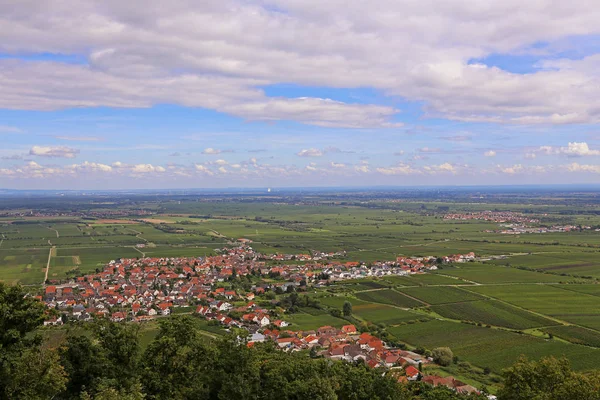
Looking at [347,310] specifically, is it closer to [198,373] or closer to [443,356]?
[443,356]

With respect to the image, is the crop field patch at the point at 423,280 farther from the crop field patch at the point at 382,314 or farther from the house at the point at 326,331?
the house at the point at 326,331

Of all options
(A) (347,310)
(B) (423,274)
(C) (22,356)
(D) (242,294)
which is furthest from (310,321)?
(C) (22,356)

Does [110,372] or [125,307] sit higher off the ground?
[110,372]

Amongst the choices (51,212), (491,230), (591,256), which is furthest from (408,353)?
(51,212)

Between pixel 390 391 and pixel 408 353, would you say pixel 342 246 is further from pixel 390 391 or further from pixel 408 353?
pixel 390 391

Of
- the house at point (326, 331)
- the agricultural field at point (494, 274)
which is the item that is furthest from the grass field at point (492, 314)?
the agricultural field at point (494, 274)

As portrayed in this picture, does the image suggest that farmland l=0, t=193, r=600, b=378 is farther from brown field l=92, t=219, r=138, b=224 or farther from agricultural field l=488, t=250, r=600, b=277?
brown field l=92, t=219, r=138, b=224

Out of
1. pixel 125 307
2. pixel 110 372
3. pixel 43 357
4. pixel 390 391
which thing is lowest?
pixel 125 307
